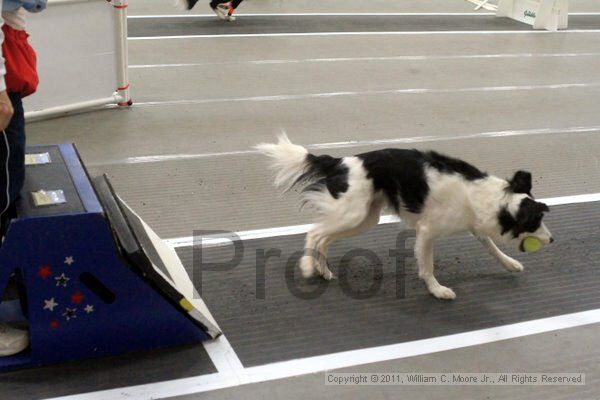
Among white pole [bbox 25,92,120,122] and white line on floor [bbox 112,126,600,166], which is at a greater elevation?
white pole [bbox 25,92,120,122]

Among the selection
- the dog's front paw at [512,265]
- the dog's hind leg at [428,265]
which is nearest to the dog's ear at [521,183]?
the dog's hind leg at [428,265]

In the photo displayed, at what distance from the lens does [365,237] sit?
13.4 feet

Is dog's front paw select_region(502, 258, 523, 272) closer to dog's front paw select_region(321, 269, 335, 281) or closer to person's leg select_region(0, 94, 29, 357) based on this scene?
dog's front paw select_region(321, 269, 335, 281)

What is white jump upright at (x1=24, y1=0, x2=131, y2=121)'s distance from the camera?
544 centimetres

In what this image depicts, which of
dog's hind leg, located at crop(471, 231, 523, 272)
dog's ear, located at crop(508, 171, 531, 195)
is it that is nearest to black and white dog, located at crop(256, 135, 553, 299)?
dog's ear, located at crop(508, 171, 531, 195)

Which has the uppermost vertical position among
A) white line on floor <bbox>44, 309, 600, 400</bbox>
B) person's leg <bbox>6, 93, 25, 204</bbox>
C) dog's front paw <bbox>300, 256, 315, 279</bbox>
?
person's leg <bbox>6, 93, 25, 204</bbox>

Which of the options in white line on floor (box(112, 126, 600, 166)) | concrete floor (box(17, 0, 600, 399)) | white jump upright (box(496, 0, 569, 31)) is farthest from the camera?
white jump upright (box(496, 0, 569, 31))

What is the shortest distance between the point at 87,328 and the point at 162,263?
0.50 m

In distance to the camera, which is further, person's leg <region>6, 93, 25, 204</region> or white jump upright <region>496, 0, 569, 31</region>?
white jump upright <region>496, 0, 569, 31</region>

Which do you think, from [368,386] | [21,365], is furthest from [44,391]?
[368,386]

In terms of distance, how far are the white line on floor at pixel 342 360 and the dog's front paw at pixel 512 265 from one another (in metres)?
0.40

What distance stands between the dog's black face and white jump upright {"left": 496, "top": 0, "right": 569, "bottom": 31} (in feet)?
25.3

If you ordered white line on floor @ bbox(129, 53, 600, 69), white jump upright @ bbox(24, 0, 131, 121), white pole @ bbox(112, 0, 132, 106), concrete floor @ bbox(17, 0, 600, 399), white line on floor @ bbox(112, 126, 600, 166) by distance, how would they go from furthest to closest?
white line on floor @ bbox(129, 53, 600, 69), white pole @ bbox(112, 0, 132, 106), white jump upright @ bbox(24, 0, 131, 121), white line on floor @ bbox(112, 126, 600, 166), concrete floor @ bbox(17, 0, 600, 399)

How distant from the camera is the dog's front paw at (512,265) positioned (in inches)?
149
